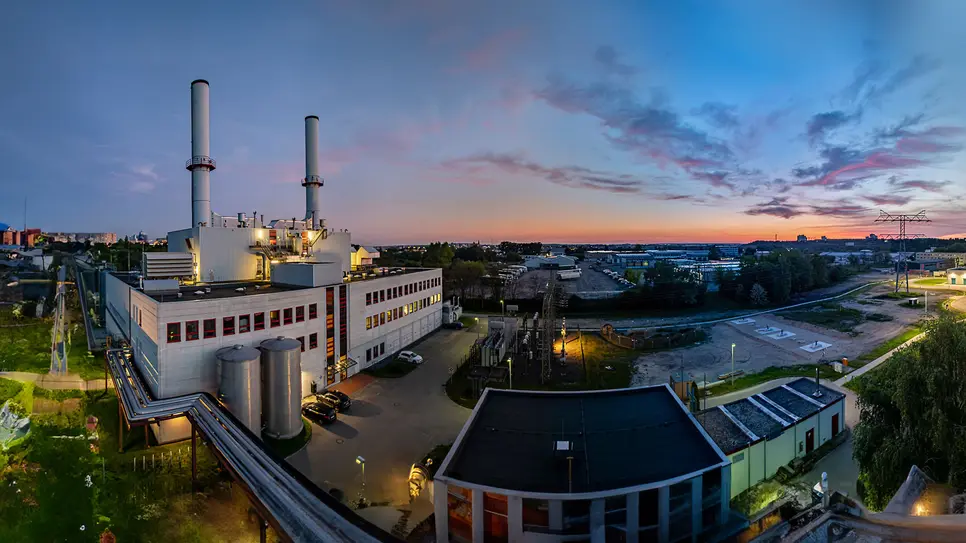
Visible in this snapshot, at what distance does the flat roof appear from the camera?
10.3m

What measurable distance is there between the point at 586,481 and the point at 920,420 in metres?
10.1

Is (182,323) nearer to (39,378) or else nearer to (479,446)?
(39,378)

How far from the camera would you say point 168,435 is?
16.4m

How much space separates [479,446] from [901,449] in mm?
12006

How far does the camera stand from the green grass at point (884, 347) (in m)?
29.8

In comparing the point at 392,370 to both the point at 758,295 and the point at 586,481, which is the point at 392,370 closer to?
the point at 586,481

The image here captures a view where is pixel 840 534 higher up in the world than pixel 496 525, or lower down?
higher up

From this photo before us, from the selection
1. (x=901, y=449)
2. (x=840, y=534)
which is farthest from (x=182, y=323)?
(x=901, y=449)

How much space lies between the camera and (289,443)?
17.2 m

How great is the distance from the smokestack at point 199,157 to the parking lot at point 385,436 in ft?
55.0

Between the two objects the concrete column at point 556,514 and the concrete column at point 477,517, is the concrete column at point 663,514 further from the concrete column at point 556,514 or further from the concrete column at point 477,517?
the concrete column at point 477,517

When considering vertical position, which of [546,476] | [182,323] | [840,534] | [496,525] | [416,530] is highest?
[182,323]

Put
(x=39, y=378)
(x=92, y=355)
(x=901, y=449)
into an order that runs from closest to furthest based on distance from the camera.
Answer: (x=901, y=449)
(x=39, y=378)
(x=92, y=355)

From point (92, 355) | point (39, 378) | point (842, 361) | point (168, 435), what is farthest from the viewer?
point (842, 361)
